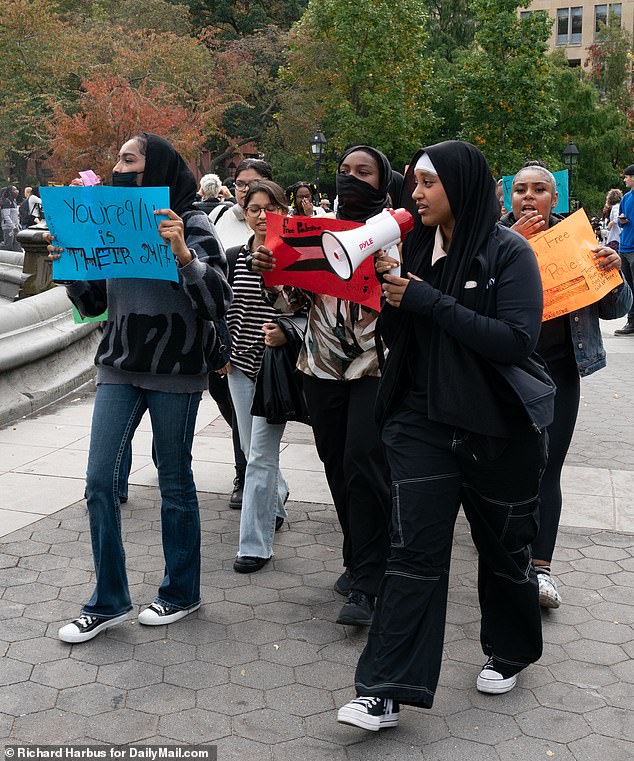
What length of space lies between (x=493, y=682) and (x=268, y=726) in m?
0.87

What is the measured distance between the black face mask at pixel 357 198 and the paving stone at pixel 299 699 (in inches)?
78.1

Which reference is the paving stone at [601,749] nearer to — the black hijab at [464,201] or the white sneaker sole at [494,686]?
the white sneaker sole at [494,686]

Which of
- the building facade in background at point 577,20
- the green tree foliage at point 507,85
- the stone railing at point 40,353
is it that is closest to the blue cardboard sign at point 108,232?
the stone railing at point 40,353

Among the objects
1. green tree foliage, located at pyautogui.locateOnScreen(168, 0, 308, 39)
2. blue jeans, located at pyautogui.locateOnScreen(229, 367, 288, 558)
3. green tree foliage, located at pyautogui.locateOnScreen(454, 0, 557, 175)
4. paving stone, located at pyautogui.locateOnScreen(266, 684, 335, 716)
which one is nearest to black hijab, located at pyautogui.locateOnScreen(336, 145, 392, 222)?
blue jeans, located at pyautogui.locateOnScreen(229, 367, 288, 558)

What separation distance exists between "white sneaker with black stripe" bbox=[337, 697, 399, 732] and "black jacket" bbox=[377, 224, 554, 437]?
100 cm

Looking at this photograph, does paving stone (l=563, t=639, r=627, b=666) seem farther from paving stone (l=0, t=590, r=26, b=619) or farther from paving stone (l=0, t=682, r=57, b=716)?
paving stone (l=0, t=590, r=26, b=619)

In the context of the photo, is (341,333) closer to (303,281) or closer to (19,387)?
(303,281)

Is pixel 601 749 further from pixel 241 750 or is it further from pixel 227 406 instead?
pixel 227 406

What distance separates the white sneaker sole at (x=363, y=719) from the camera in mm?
3400

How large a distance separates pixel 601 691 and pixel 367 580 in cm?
110

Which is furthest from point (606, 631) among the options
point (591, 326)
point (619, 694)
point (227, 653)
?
point (227, 653)

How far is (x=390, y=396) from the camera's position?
11.9 feet

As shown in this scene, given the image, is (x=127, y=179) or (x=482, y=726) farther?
(x=127, y=179)

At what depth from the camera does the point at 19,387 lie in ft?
28.8
